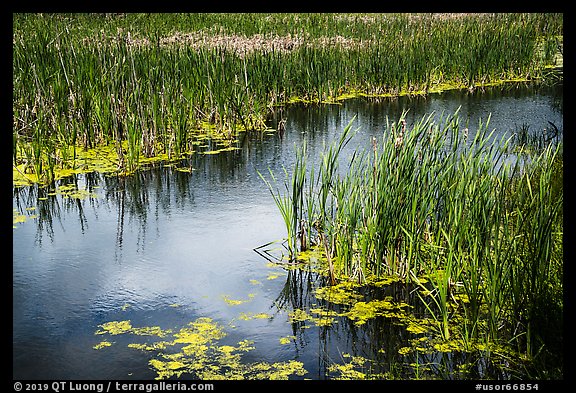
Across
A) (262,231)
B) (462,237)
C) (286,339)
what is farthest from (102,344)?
(462,237)

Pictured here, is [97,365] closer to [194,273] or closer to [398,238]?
[194,273]

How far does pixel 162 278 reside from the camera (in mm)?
3895

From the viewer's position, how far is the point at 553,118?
7773 millimetres

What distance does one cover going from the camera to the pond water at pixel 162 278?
3.09 metres

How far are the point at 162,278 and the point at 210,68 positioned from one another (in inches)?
174

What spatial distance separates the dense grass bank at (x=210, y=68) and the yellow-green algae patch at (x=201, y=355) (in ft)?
9.19

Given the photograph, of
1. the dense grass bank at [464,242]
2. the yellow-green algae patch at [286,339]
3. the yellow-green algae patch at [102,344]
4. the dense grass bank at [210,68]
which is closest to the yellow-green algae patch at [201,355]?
the yellow-green algae patch at [102,344]

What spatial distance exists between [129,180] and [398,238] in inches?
112

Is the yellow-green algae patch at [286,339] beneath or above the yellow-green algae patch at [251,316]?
beneath

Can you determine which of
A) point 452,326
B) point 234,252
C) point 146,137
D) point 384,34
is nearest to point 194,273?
point 234,252

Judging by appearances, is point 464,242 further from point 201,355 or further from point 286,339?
point 201,355
